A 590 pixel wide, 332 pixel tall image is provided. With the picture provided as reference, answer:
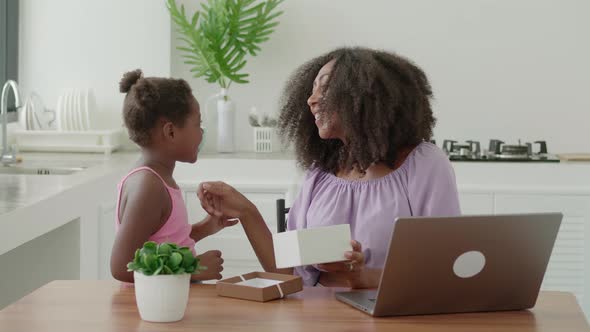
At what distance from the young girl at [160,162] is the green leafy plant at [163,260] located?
0.39 m

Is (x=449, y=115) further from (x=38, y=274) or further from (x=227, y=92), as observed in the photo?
(x=38, y=274)

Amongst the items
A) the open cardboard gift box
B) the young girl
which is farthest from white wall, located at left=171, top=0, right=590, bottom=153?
the open cardboard gift box

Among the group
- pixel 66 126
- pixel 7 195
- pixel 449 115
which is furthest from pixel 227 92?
pixel 7 195

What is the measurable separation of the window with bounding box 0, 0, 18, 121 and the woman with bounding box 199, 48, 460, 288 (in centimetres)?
246

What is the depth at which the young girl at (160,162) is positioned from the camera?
7.11 feet

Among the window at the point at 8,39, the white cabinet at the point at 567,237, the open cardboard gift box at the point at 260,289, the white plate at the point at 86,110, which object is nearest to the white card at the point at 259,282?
the open cardboard gift box at the point at 260,289

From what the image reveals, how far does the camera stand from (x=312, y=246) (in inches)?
72.6

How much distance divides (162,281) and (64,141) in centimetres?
276

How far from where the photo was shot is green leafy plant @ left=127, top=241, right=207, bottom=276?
1.72 metres

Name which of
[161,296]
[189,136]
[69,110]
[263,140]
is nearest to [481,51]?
[263,140]

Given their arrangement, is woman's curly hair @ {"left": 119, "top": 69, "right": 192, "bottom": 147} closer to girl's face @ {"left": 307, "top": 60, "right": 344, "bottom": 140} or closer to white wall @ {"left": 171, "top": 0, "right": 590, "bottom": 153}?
girl's face @ {"left": 307, "top": 60, "right": 344, "bottom": 140}

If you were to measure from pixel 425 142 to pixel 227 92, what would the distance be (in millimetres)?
2214

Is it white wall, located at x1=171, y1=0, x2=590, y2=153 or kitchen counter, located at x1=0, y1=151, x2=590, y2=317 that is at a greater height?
white wall, located at x1=171, y1=0, x2=590, y2=153

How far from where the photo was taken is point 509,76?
14.5ft
